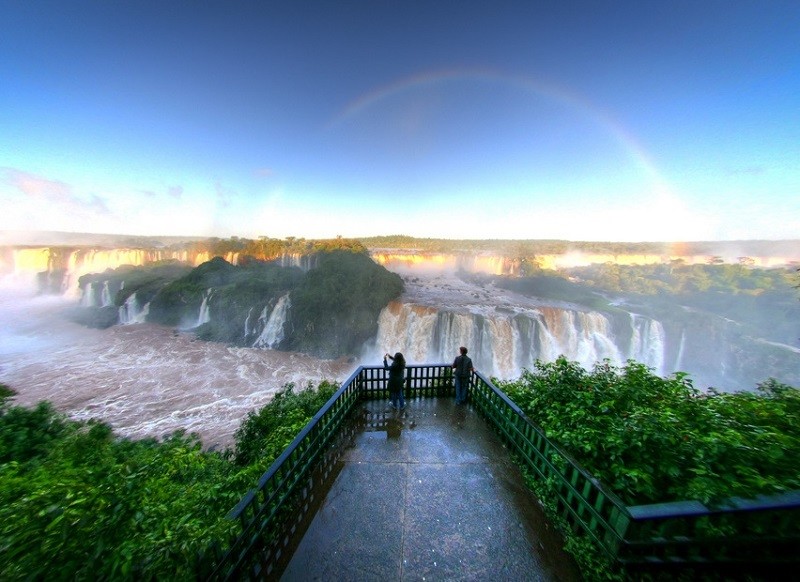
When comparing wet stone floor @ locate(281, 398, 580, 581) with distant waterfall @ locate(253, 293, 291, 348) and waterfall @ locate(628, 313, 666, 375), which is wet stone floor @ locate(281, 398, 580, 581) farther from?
distant waterfall @ locate(253, 293, 291, 348)

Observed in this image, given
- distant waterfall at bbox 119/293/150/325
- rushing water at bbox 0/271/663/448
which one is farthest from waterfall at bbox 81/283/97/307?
rushing water at bbox 0/271/663/448

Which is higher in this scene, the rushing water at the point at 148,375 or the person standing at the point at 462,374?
the person standing at the point at 462,374

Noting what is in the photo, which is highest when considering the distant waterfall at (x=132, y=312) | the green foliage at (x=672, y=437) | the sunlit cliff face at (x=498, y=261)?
the sunlit cliff face at (x=498, y=261)

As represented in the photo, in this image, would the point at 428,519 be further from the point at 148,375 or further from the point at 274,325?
the point at 274,325

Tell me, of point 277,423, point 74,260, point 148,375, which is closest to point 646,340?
point 277,423

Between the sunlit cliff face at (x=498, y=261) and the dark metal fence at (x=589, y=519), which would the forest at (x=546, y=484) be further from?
the sunlit cliff face at (x=498, y=261)

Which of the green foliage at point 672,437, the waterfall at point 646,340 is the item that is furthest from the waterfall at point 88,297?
the waterfall at point 646,340

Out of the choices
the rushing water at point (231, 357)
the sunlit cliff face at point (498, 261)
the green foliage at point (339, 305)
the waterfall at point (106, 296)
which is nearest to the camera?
the rushing water at point (231, 357)

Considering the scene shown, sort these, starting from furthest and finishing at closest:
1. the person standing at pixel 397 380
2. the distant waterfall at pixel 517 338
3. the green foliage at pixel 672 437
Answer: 1. the distant waterfall at pixel 517 338
2. the person standing at pixel 397 380
3. the green foliage at pixel 672 437
